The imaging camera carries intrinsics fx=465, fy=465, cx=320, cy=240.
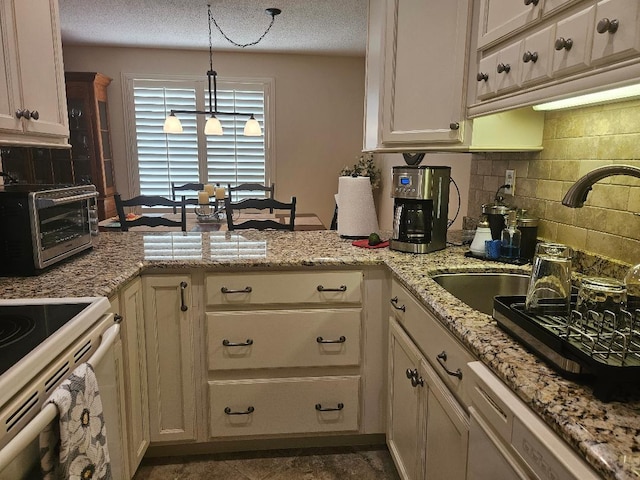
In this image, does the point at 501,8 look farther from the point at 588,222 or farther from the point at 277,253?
the point at 277,253

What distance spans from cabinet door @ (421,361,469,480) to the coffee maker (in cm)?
65

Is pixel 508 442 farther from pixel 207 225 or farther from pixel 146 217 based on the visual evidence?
pixel 207 225

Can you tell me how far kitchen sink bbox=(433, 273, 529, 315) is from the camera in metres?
1.71

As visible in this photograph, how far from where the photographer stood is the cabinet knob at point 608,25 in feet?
3.10

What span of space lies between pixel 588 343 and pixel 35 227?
1.62m

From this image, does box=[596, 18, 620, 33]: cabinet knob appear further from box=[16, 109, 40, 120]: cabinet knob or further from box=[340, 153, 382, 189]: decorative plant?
box=[340, 153, 382, 189]: decorative plant

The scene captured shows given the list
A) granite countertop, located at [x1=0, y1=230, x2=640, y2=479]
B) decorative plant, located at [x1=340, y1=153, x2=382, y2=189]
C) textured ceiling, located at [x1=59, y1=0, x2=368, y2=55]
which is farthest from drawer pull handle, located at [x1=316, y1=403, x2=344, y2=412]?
decorative plant, located at [x1=340, y1=153, x2=382, y2=189]

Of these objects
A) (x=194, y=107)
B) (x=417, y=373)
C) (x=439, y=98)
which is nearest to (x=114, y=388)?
(x=417, y=373)

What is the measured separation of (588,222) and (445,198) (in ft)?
1.79

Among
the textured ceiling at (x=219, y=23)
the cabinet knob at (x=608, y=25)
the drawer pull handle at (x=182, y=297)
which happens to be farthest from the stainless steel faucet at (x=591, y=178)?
the textured ceiling at (x=219, y=23)

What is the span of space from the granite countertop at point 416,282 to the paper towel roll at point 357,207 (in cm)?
10

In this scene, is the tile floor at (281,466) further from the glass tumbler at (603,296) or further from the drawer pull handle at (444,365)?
the glass tumbler at (603,296)

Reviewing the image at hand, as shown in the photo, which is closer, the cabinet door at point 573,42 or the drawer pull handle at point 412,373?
the cabinet door at point 573,42

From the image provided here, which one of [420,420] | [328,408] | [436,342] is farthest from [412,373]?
[328,408]
